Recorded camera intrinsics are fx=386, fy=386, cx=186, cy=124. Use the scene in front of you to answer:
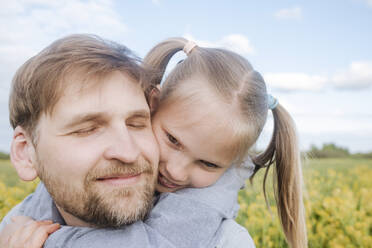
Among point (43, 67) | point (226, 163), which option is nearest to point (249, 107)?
point (226, 163)

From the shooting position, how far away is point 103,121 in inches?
69.9

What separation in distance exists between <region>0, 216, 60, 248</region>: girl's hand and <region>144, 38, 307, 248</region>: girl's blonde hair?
36.0 inches

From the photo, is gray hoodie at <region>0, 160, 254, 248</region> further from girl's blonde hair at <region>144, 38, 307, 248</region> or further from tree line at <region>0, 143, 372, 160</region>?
tree line at <region>0, 143, 372, 160</region>

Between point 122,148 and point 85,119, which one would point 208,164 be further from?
point 85,119

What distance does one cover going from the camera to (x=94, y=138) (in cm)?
177

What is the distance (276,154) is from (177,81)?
34.5 inches

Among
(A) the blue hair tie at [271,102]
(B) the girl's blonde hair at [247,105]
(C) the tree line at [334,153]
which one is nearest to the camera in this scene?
(B) the girl's blonde hair at [247,105]

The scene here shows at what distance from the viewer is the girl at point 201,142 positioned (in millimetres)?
1793

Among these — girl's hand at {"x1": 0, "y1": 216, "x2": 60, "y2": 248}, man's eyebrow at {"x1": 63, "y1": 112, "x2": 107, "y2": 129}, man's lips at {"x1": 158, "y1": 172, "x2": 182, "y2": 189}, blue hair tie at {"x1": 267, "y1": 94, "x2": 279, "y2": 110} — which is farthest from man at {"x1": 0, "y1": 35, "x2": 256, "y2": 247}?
blue hair tie at {"x1": 267, "y1": 94, "x2": 279, "y2": 110}

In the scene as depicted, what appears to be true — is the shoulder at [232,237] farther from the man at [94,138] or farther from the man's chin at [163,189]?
the man's chin at [163,189]

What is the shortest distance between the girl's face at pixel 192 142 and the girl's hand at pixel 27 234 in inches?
25.1

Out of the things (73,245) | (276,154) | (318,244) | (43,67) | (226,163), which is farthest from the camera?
(318,244)

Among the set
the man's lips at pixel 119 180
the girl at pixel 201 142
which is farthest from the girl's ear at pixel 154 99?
the man's lips at pixel 119 180

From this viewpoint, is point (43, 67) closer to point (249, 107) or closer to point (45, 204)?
point (45, 204)
